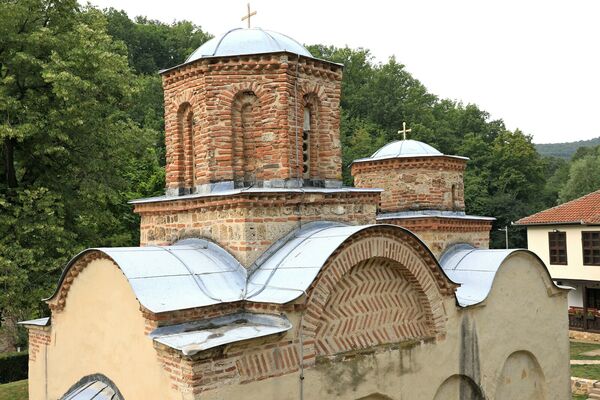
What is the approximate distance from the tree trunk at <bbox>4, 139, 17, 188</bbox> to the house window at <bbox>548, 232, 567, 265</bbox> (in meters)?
19.4

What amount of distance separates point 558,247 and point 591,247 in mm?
1429

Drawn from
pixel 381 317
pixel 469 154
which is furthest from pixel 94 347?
pixel 469 154

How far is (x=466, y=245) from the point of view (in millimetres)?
12375

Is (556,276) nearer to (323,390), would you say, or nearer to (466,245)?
(466,245)

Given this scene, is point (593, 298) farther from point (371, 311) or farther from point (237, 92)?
point (237, 92)

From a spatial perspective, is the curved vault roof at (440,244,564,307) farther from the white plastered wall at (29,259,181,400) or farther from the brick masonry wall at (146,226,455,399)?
the white plastered wall at (29,259,181,400)

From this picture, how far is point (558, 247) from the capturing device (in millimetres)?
22078

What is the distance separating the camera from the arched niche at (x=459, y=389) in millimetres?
8297

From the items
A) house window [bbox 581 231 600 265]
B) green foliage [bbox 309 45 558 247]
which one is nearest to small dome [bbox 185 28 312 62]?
house window [bbox 581 231 600 265]

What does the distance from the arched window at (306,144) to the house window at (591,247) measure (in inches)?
644

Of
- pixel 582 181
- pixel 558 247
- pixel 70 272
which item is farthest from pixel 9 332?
pixel 582 181

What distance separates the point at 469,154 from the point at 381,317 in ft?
108

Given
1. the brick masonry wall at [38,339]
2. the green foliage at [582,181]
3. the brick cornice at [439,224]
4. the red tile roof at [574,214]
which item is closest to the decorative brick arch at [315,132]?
the brick cornice at [439,224]

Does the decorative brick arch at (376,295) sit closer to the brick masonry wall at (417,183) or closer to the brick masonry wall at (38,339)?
the brick masonry wall at (38,339)
